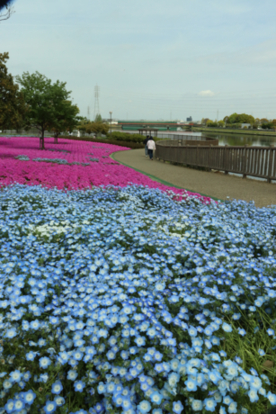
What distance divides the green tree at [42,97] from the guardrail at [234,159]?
391 inches

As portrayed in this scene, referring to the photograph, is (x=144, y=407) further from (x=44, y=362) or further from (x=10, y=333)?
(x=10, y=333)

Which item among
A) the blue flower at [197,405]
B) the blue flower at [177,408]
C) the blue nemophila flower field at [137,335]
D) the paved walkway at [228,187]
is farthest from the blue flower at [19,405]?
the paved walkway at [228,187]

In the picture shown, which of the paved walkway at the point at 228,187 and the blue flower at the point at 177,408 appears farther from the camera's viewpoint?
the paved walkway at the point at 228,187

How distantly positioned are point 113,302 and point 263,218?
423cm

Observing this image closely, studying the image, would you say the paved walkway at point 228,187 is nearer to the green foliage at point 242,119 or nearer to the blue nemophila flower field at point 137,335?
the blue nemophila flower field at point 137,335

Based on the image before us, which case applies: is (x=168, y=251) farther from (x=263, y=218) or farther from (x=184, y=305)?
(x=263, y=218)

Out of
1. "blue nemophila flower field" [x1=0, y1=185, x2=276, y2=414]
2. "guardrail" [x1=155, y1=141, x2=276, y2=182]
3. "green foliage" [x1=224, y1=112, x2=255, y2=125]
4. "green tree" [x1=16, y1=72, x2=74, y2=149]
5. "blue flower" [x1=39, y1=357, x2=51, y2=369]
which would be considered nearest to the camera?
"blue nemophila flower field" [x1=0, y1=185, x2=276, y2=414]

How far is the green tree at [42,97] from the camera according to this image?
22.2m

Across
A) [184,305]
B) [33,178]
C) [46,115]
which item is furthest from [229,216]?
[46,115]

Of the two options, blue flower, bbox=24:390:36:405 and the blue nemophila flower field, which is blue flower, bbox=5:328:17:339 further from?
blue flower, bbox=24:390:36:405

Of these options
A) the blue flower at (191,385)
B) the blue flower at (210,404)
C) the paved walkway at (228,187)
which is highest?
the blue flower at (191,385)

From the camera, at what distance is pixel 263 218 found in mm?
5898

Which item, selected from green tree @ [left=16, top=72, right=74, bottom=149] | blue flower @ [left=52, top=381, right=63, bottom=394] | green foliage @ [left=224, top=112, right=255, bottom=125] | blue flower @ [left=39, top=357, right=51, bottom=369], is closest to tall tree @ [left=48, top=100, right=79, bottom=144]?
green tree @ [left=16, top=72, right=74, bottom=149]

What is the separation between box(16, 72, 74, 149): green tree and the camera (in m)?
22.2
